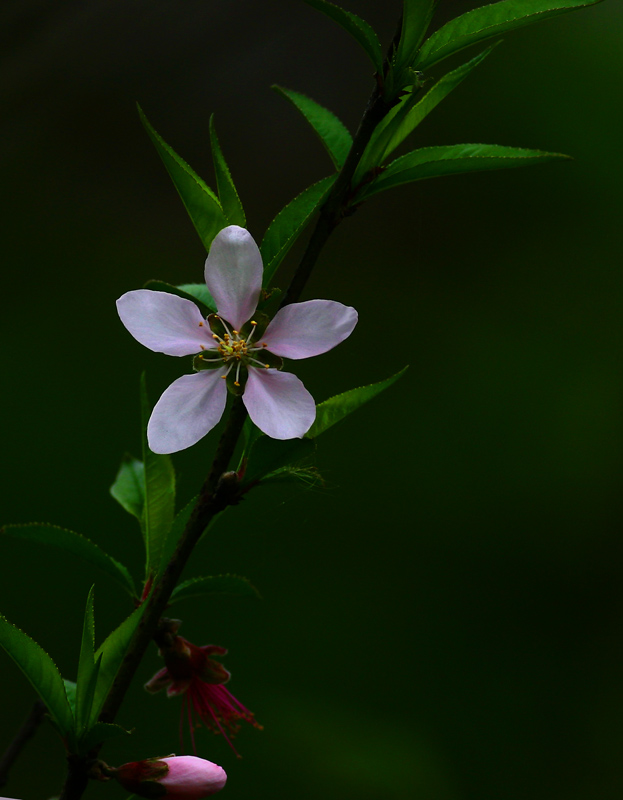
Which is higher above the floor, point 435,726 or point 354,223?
point 354,223

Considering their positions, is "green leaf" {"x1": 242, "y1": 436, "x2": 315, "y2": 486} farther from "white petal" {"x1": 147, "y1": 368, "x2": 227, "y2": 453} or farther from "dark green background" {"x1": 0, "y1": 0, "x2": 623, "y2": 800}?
"dark green background" {"x1": 0, "y1": 0, "x2": 623, "y2": 800}

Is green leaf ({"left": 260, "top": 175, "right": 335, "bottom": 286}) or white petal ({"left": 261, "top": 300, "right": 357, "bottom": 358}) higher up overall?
green leaf ({"left": 260, "top": 175, "right": 335, "bottom": 286})

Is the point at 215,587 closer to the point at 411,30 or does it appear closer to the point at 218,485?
the point at 218,485

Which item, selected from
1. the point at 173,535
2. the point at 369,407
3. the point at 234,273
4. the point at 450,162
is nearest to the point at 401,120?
the point at 450,162

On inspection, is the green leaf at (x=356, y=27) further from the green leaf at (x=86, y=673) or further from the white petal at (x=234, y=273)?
the green leaf at (x=86, y=673)

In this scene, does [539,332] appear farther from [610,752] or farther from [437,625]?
[610,752]

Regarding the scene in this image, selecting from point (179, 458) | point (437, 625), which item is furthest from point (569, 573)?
point (179, 458)

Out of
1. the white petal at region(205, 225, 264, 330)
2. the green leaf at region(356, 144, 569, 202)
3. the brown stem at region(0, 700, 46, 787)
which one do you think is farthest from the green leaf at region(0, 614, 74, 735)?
the green leaf at region(356, 144, 569, 202)
